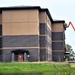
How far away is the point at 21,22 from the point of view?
8919 cm

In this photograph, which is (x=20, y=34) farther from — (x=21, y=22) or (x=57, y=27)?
(x=57, y=27)

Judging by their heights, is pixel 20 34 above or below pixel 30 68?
above

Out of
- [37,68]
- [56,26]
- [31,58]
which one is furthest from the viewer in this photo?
[56,26]

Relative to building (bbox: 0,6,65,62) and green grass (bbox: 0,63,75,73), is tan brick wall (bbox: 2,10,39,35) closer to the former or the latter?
building (bbox: 0,6,65,62)

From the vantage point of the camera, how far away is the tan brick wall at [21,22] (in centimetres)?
8869

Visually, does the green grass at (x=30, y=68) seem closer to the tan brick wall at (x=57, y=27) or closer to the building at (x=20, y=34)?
the building at (x=20, y=34)

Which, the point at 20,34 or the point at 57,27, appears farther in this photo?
the point at 57,27

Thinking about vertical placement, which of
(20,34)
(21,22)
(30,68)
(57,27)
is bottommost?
(30,68)

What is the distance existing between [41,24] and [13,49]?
34.3 feet

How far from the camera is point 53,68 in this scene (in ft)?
221

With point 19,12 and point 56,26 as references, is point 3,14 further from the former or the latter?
point 56,26

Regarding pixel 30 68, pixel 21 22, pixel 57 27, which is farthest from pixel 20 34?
pixel 57 27

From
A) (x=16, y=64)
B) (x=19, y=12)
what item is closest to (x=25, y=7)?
(x=19, y=12)

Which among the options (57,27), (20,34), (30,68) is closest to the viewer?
(30,68)
